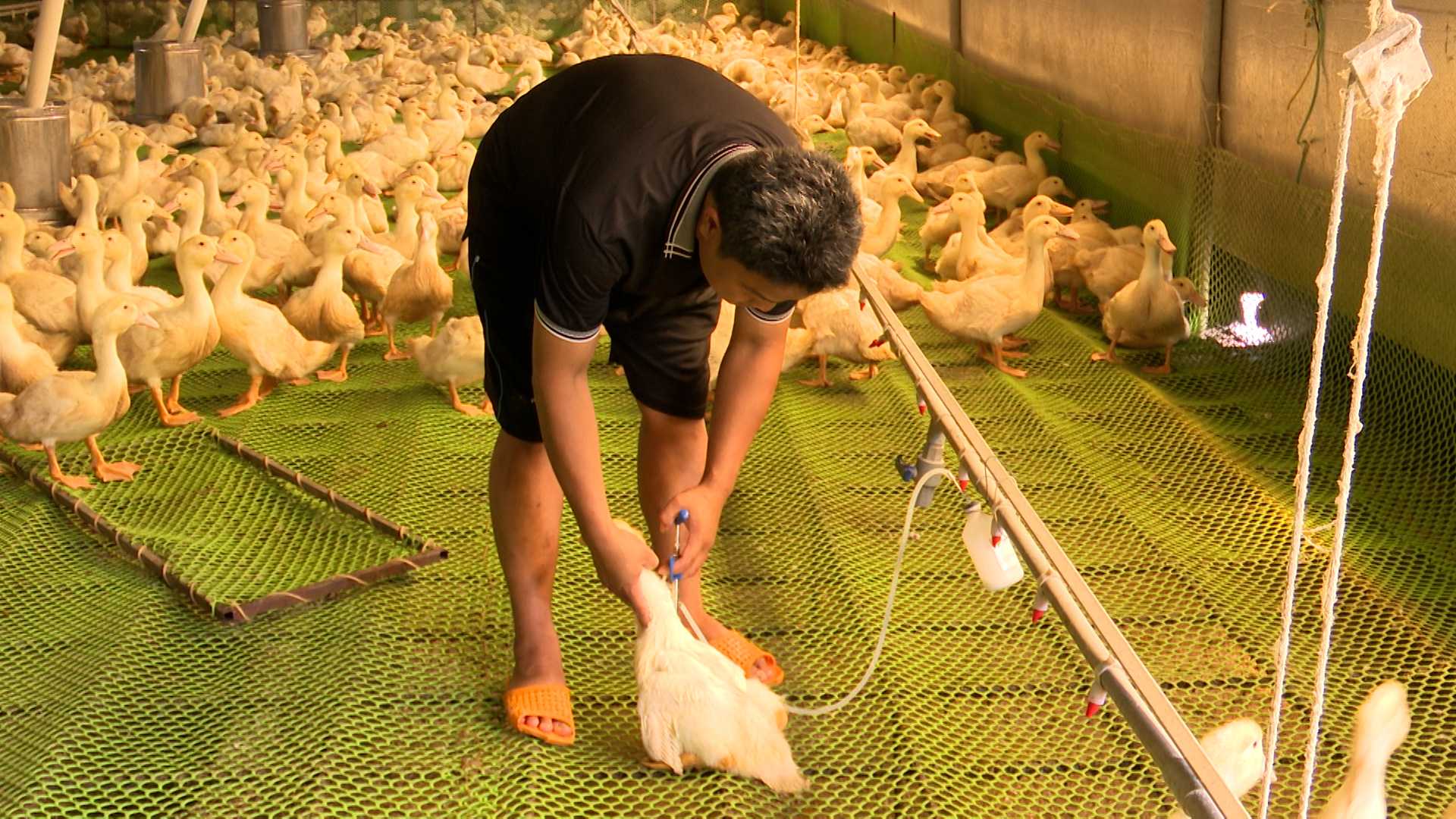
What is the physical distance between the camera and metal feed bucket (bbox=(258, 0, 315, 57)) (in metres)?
13.8

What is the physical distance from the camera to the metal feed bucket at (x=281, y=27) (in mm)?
13766

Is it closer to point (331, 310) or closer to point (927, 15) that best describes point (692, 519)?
point (331, 310)

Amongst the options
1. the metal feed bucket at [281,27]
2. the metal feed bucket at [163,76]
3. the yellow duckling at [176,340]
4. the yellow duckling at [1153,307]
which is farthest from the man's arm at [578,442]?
Result: the metal feed bucket at [281,27]

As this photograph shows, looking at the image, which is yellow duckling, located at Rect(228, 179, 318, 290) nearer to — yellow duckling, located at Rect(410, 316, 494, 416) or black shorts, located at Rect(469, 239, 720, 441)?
yellow duckling, located at Rect(410, 316, 494, 416)

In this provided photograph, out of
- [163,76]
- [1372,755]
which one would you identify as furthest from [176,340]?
[163,76]

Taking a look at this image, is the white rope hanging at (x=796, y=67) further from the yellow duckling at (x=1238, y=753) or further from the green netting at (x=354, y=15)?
the green netting at (x=354, y=15)

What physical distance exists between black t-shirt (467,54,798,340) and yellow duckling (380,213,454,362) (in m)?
3.05

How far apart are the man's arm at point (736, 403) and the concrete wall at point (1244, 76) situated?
2.67 m

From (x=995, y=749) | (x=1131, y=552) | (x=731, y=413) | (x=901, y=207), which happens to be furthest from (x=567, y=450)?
(x=901, y=207)

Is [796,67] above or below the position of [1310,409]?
below

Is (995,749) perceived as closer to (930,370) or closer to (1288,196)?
(930,370)

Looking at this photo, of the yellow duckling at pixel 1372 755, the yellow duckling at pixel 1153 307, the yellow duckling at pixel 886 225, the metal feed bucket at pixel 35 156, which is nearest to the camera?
the yellow duckling at pixel 1372 755

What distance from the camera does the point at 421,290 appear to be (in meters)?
5.25

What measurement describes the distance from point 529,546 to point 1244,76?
394 cm
